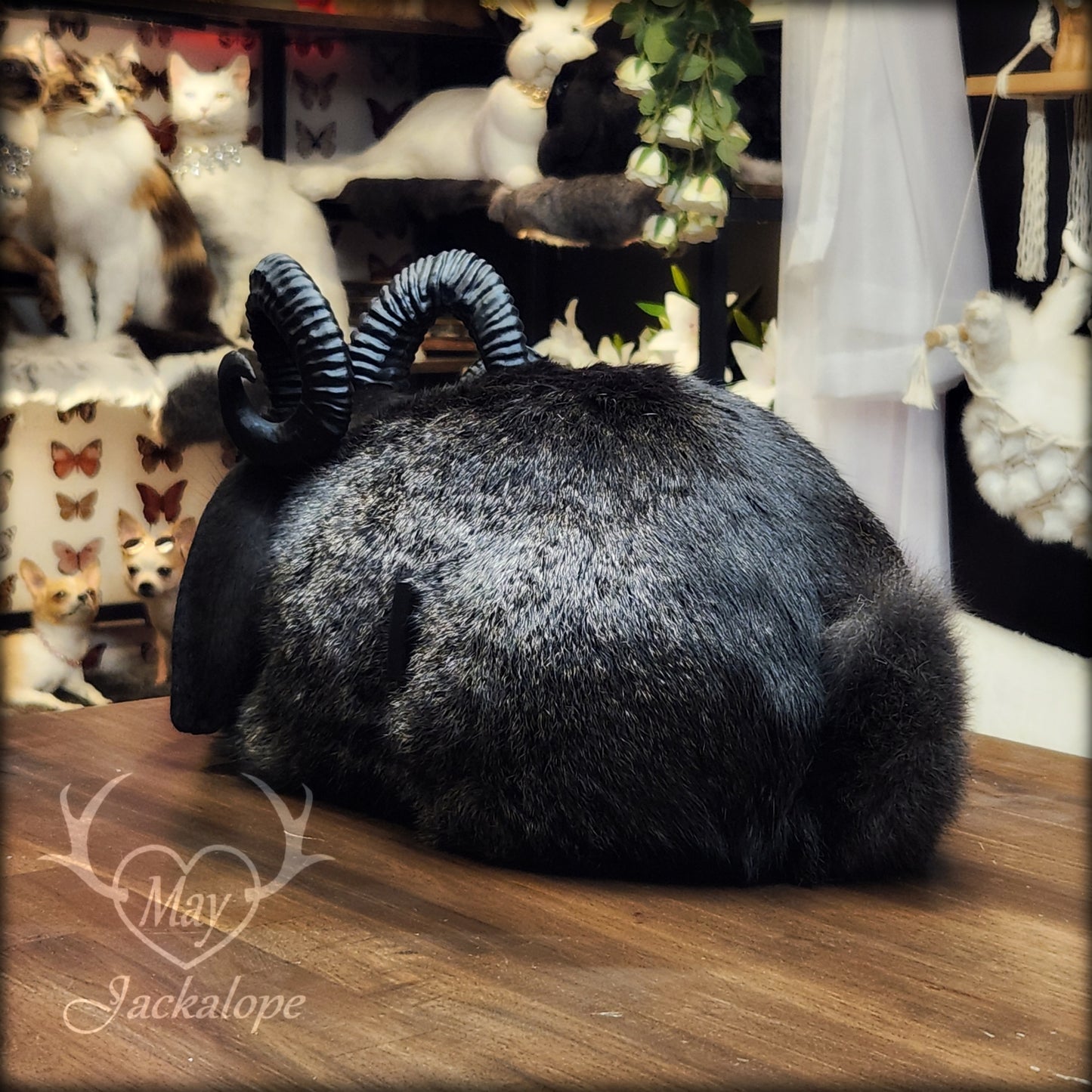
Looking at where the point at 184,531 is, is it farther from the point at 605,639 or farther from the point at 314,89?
the point at 605,639

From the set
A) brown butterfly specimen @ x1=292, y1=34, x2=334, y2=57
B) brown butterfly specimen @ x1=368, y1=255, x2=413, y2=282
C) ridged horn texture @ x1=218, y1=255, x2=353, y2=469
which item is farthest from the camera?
brown butterfly specimen @ x1=368, y1=255, x2=413, y2=282

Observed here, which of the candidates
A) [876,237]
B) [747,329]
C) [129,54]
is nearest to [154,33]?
[129,54]

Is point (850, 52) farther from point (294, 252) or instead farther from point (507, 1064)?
point (507, 1064)

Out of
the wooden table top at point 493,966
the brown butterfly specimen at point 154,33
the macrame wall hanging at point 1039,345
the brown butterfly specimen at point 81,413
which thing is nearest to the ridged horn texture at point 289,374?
the wooden table top at point 493,966

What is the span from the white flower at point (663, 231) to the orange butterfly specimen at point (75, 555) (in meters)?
1.00

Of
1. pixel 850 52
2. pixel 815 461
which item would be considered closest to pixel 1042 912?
pixel 815 461

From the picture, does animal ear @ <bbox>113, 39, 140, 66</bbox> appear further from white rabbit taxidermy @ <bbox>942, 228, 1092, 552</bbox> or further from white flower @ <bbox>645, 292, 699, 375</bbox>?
white rabbit taxidermy @ <bbox>942, 228, 1092, 552</bbox>

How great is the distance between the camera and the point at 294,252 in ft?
7.14

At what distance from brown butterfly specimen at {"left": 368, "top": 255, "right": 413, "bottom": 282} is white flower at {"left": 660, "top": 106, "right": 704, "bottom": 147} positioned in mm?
660

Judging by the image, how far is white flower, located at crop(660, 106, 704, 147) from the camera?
5.69 feet

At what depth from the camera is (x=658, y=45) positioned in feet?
5.83

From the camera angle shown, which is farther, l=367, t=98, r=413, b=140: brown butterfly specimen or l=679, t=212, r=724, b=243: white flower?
l=367, t=98, r=413, b=140: brown butterfly specimen
